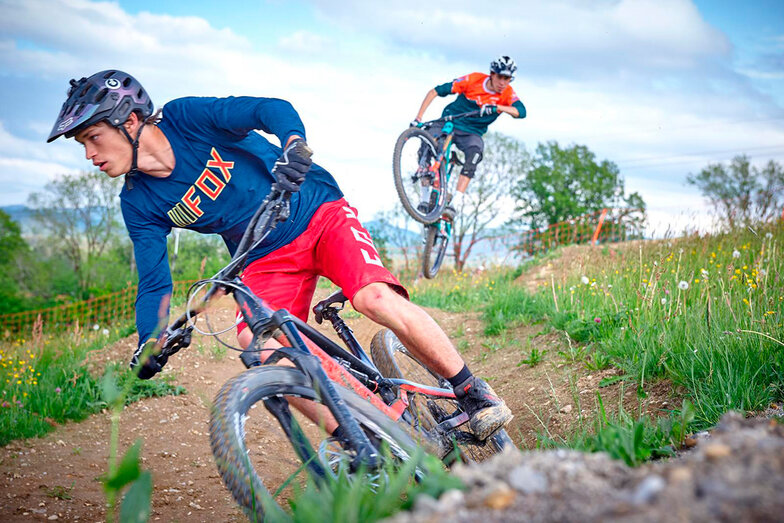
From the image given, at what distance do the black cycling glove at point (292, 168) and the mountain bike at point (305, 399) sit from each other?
5cm

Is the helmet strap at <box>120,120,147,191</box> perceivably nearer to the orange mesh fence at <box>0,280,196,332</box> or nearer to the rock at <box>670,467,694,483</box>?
the rock at <box>670,467,694,483</box>

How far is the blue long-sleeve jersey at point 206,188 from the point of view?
313cm

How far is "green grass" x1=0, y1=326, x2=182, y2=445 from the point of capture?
4.74 metres

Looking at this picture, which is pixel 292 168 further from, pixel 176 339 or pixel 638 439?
pixel 638 439

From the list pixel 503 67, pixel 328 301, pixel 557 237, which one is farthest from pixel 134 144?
pixel 557 237

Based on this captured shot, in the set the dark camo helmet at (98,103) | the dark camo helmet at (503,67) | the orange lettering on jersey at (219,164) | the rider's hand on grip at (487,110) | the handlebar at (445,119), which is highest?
the dark camo helmet at (503,67)

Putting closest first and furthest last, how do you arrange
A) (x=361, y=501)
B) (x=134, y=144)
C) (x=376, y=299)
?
(x=361, y=501) < (x=376, y=299) < (x=134, y=144)

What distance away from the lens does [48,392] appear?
5.16 m

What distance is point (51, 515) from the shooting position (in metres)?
3.30

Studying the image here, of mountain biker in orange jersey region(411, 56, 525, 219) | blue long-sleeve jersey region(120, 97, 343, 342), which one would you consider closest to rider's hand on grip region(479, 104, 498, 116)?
mountain biker in orange jersey region(411, 56, 525, 219)

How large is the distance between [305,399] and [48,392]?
386cm

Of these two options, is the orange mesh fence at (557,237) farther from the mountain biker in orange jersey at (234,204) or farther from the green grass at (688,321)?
the mountain biker in orange jersey at (234,204)

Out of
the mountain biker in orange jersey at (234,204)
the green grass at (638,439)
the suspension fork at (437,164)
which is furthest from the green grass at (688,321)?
the suspension fork at (437,164)

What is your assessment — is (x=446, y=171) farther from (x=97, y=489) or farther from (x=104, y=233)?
(x=104, y=233)
